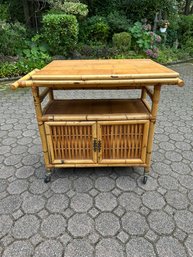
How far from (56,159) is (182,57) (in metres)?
7.88

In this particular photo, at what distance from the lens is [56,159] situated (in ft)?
7.36

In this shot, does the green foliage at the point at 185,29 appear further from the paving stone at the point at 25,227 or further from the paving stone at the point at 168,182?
the paving stone at the point at 25,227

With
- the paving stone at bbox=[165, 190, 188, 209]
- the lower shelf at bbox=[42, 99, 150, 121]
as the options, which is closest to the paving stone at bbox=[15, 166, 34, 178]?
the lower shelf at bbox=[42, 99, 150, 121]

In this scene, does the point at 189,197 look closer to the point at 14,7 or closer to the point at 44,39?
the point at 44,39

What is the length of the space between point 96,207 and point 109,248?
419 millimetres

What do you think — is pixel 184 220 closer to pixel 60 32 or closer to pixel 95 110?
pixel 95 110

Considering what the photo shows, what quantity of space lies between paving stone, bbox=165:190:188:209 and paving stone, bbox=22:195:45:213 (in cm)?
123

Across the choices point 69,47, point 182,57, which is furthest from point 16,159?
point 182,57

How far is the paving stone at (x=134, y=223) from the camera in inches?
72.4

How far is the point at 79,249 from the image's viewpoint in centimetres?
170

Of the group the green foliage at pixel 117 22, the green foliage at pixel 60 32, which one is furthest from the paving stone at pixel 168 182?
A: the green foliage at pixel 117 22

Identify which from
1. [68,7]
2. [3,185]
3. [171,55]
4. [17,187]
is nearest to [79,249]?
[17,187]

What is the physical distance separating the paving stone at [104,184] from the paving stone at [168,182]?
529 millimetres

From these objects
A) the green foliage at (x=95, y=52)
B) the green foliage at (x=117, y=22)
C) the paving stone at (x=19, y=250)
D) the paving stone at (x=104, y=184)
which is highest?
the green foliage at (x=117, y=22)
